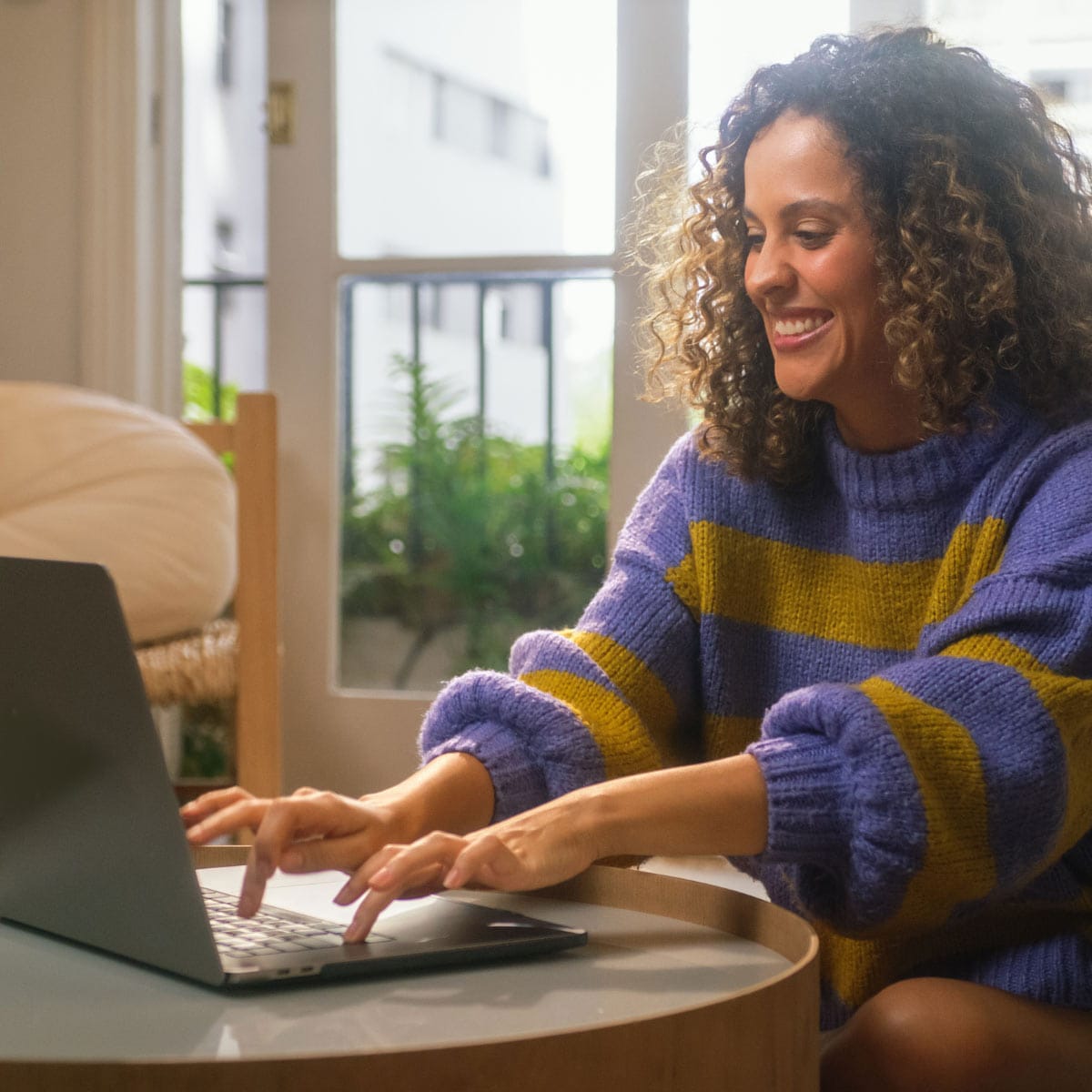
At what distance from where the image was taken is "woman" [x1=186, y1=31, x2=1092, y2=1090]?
A: 90 cm

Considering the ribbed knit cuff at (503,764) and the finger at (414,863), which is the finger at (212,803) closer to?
the finger at (414,863)

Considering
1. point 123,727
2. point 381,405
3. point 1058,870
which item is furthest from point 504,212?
point 123,727

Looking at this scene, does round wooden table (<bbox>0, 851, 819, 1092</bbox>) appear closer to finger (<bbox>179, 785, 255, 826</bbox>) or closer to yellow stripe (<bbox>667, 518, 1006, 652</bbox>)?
finger (<bbox>179, 785, 255, 826</bbox>)

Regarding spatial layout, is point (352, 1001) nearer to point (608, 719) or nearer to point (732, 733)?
point (608, 719)

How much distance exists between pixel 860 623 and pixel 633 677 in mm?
184

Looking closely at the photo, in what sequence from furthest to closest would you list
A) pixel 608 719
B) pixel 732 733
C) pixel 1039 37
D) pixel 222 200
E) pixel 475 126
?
pixel 222 200, pixel 475 126, pixel 1039 37, pixel 732 733, pixel 608 719

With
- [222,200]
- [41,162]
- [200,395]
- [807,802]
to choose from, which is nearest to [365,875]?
[807,802]

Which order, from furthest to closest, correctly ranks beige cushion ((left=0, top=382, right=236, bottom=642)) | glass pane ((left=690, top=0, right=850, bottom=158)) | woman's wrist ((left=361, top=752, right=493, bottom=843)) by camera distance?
glass pane ((left=690, top=0, right=850, bottom=158)), beige cushion ((left=0, top=382, right=236, bottom=642)), woman's wrist ((left=361, top=752, right=493, bottom=843))

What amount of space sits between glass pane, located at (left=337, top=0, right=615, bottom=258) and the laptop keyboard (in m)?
2.14

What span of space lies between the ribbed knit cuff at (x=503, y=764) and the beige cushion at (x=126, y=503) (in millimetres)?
1371

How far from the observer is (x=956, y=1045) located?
3.08 feet

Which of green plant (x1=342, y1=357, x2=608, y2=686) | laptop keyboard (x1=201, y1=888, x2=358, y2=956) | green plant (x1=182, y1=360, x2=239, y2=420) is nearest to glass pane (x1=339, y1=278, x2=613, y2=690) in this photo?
green plant (x1=342, y1=357, x2=608, y2=686)

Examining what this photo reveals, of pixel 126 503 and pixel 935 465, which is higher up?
pixel 935 465

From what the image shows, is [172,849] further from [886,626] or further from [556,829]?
[886,626]
